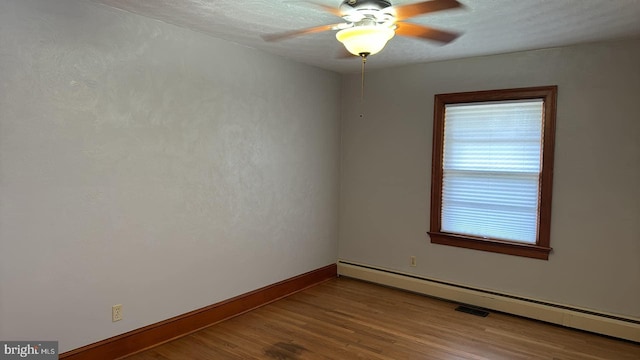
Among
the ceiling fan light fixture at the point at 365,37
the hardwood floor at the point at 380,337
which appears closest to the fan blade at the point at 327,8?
the ceiling fan light fixture at the point at 365,37

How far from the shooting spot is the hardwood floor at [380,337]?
304 cm

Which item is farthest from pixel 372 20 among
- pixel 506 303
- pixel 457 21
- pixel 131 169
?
pixel 506 303

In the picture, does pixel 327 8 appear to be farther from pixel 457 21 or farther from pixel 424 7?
pixel 457 21

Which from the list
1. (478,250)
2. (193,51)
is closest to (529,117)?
(478,250)

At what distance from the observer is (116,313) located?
288cm

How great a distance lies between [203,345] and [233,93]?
7.02 ft

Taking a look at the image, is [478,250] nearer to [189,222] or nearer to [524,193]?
[524,193]

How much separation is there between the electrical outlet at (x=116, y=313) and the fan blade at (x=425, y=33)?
9.25 feet

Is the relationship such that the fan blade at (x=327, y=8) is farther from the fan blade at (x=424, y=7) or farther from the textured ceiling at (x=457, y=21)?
the fan blade at (x=424, y=7)

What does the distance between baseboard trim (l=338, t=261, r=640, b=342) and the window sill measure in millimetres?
431

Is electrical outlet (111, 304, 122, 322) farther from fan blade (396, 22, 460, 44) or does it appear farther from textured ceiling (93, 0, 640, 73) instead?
fan blade (396, 22, 460, 44)

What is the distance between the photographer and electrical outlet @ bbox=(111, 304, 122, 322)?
285cm

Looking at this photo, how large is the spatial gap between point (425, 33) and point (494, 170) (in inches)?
62.8

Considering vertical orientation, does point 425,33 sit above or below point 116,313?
above
